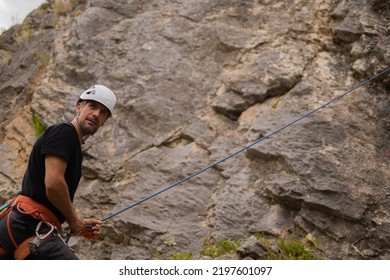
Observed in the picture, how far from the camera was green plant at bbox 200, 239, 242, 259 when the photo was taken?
19.0ft

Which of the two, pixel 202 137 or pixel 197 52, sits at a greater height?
pixel 197 52

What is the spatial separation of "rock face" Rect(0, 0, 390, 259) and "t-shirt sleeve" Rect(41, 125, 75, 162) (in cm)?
271

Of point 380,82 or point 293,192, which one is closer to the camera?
point 293,192

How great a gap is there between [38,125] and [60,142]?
15.6ft

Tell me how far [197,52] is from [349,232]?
150 inches

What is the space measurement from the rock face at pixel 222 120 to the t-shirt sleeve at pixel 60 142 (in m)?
2.71

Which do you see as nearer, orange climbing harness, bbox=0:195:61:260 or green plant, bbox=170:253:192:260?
orange climbing harness, bbox=0:195:61:260

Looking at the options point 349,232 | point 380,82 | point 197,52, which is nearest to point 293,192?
point 349,232

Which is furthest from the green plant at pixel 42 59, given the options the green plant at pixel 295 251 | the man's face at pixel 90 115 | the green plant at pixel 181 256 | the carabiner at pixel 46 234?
the carabiner at pixel 46 234

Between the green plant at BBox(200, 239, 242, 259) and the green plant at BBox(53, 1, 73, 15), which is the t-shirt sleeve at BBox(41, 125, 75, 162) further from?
the green plant at BBox(53, 1, 73, 15)

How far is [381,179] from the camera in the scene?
19.1ft

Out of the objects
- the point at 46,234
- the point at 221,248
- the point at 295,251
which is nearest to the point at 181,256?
the point at 221,248

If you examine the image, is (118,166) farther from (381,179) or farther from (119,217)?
(381,179)

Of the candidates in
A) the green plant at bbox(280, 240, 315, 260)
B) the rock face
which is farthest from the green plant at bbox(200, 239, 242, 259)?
the green plant at bbox(280, 240, 315, 260)
